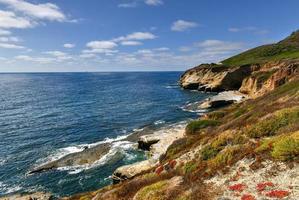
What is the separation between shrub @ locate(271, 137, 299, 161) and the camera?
16500 millimetres

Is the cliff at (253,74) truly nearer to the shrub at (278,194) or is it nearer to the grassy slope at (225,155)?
the grassy slope at (225,155)

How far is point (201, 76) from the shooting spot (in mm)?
128625

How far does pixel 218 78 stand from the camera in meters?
114

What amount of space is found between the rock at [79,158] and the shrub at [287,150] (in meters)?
31.7

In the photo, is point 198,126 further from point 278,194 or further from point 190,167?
point 278,194

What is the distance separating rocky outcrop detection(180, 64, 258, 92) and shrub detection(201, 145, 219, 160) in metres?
89.5

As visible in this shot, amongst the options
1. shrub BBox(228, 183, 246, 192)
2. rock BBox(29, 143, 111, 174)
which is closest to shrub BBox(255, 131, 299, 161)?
shrub BBox(228, 183, 246, 192)

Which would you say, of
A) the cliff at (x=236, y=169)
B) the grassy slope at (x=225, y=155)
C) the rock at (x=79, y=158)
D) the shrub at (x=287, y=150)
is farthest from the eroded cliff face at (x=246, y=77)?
the shrub at (x=287, y=150)

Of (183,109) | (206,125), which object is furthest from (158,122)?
(206,125)

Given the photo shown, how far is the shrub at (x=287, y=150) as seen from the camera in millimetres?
16500

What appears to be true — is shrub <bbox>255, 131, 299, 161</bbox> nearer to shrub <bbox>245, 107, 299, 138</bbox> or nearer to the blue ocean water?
shrub <bbox>245, 107, 299, 138</bbox>

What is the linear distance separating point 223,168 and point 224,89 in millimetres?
95030

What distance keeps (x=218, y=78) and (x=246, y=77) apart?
1268 cm

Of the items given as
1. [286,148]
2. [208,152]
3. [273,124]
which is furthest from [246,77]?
[286,148]
